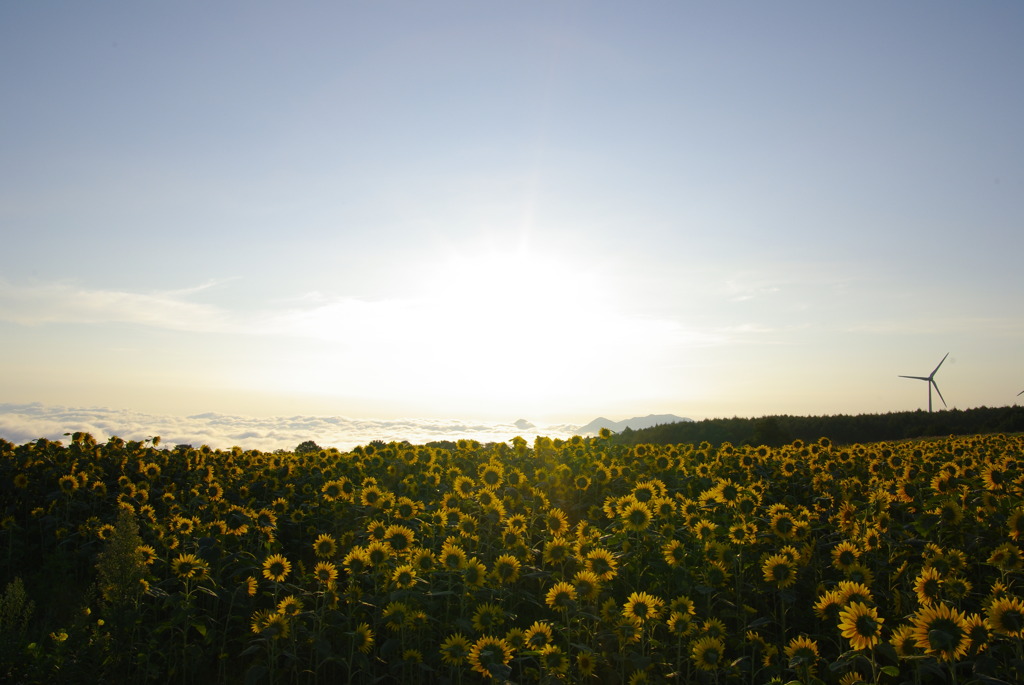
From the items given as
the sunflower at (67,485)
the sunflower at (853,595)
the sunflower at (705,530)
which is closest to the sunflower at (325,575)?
the sunflower at (705,530)

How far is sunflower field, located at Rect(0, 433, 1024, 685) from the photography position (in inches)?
206

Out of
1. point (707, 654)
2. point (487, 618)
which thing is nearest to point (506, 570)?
point (487, 618)

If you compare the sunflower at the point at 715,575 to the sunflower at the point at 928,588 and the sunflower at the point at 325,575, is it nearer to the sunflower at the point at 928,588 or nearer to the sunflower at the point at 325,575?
Answer: the sunflower at the point at 928,588

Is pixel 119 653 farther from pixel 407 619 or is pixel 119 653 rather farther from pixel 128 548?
pixel 407 619

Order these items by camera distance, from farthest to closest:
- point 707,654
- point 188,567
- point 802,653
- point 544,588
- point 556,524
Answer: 1. point 556,524
2. point 544,588
3. point 188,567
4. point 707,654
5. point 802,653

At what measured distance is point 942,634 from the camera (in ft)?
13.1

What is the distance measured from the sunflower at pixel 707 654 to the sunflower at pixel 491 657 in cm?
146

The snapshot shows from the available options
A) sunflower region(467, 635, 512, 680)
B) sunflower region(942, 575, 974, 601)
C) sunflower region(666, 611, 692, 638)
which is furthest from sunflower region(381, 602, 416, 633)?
sunflower region(942, 575, 974, 601)

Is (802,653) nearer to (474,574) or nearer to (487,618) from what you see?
(487,618)

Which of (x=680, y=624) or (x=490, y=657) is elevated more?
(x=680, y=624)

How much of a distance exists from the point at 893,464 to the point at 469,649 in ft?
27.8

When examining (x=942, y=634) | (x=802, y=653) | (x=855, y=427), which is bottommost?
(x=802, y=653)

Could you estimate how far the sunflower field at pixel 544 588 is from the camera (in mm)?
5234

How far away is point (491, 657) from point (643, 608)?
1.33 metres
